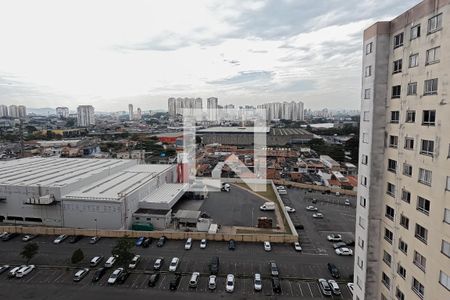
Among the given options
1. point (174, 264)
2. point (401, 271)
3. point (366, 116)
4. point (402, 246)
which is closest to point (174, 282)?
point (174, 264)

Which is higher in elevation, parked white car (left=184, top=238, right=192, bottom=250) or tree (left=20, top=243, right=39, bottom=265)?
tree (left=20, top=243, right=39, bottom=265)

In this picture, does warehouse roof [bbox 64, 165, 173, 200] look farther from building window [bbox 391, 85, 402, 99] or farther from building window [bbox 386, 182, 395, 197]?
building window [bbox 391, 85, 402, 99]

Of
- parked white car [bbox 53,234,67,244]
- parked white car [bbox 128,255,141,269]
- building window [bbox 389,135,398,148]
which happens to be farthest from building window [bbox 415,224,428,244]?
parked white car [bbox 53,234,67,244]

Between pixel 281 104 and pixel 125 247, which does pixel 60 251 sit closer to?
pixel 125 247

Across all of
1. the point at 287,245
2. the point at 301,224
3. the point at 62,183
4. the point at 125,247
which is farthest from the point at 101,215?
the point at 301,224

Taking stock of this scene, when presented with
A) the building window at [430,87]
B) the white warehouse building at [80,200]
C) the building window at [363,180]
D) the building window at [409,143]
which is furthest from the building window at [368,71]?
the white warehouse building at [80,200]

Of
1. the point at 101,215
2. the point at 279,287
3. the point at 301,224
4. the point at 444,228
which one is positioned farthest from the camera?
the point at 301,224
